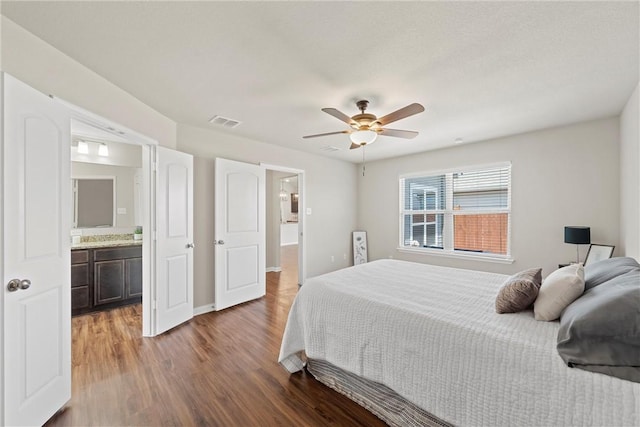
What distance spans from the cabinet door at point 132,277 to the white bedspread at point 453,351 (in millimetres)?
2889

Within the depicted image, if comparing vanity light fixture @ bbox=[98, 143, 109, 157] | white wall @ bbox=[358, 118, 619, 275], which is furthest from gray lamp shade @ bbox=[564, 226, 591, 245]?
vanity light fixture @ bbox=[98, 143, 109, 157]

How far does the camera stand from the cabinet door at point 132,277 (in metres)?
3.72

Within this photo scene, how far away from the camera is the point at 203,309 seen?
3.51 metres

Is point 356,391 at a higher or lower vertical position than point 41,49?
lower

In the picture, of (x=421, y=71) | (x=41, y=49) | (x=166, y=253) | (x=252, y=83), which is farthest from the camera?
(x=166, y=253)

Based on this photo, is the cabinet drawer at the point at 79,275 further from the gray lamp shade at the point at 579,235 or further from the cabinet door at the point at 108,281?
the gray lamp shade at the point at 579,235

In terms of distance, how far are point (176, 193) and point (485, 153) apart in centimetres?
459

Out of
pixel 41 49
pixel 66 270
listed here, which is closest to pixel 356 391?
pixel 66 270

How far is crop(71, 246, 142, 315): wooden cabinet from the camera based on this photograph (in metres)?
3.37

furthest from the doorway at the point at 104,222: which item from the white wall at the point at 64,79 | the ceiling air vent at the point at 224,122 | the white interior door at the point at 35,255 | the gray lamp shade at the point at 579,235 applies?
the gray lamp shade at the point at 579,235

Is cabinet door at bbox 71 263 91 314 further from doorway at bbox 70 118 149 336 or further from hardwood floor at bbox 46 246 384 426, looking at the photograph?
hardwood floor at bbox 46 246 384 426

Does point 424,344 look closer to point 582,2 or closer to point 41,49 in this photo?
point 582,2

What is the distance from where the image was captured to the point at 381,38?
1715mm

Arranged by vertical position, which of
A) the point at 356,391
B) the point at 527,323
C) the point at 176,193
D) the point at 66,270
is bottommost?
the point at 356,391
